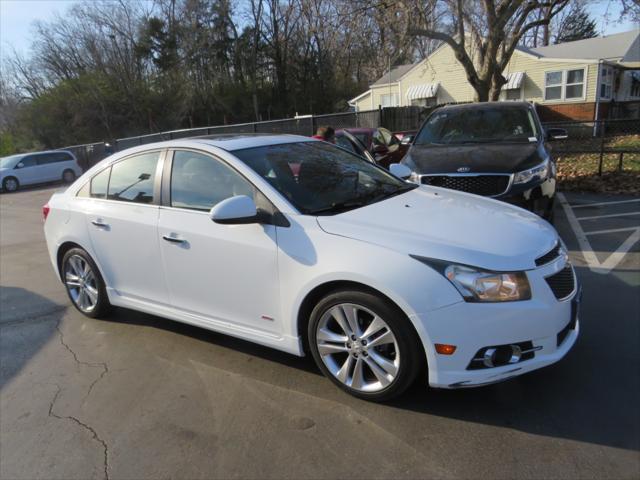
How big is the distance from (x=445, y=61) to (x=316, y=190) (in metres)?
27.7

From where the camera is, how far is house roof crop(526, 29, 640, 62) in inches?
994

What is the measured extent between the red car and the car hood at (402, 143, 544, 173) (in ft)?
7.12

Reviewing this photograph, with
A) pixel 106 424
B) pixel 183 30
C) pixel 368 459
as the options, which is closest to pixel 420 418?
pixel 368 459

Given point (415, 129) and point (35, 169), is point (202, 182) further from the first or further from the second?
point (35, 169)

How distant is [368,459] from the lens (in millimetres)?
2545

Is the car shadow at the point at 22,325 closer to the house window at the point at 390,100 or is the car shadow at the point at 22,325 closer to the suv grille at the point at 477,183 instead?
Result: the suv grille at the point at 477,183

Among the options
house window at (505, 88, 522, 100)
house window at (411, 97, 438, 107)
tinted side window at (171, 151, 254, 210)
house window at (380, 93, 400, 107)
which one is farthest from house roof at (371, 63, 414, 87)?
tinted side window at (171, 151, 254, 210)

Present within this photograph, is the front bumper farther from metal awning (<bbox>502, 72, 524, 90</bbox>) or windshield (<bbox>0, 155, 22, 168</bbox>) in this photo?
metal awning (<bbox>502, 72, 524, 90</bbox>)

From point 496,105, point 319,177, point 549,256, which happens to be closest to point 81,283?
point 319,177

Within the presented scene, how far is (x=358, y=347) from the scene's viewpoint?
2.96 metres

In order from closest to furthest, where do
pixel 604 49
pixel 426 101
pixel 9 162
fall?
1. pixel 9 162
2. pixel 604 49
3. pixel 426 101

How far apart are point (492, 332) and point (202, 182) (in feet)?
7.49

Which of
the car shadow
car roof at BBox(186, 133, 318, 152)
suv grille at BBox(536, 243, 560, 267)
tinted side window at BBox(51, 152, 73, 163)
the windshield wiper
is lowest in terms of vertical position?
the car shadow

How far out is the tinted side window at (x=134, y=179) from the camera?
3.96 m
